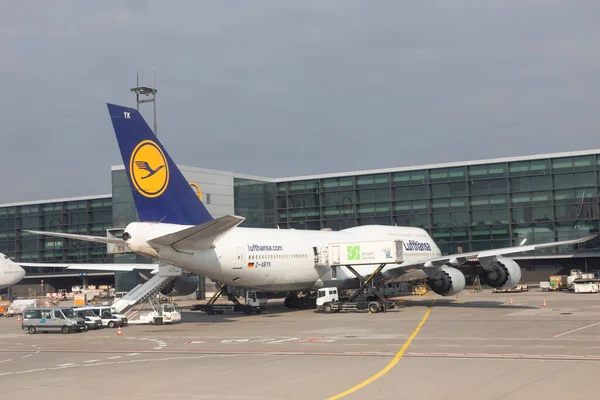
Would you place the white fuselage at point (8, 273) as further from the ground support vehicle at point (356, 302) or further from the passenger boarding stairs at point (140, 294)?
the ground support vehicle at point (356, 302)

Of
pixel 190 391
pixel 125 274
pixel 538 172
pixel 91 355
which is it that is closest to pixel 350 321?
pixel 91 355

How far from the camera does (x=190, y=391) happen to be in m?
17.0

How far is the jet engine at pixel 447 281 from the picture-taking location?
48.5m

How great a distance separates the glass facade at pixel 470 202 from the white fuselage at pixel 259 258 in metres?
23.9

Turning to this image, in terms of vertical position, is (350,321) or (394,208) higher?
(394,208)

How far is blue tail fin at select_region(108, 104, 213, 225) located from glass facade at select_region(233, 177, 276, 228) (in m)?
38.2

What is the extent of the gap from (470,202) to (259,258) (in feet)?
130

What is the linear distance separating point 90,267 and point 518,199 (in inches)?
1732

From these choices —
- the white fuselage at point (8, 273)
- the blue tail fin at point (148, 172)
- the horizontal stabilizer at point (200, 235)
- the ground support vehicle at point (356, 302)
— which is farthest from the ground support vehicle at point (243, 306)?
the white fuselage at point (8, 273)

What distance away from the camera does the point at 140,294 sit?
1774 inches

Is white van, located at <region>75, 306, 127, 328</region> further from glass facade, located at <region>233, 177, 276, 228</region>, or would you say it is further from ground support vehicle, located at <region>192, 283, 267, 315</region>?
glass facade, located at <region>233, 177, 276, 228</region>

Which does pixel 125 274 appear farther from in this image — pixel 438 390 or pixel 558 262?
pixel 438 390

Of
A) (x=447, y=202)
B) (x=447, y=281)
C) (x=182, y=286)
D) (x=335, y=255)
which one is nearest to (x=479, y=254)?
(x=447, y=281)

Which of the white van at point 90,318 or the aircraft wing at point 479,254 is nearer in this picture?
the white van at point 90,318
